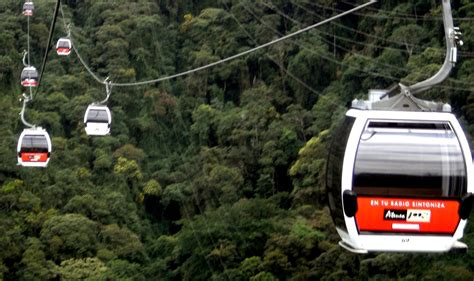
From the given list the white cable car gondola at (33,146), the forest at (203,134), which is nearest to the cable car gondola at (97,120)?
the white cable car gondola at (33,146)

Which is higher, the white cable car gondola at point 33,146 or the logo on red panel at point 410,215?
the logo on red panel at point 410,215

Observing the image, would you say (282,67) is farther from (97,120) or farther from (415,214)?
(415,214)

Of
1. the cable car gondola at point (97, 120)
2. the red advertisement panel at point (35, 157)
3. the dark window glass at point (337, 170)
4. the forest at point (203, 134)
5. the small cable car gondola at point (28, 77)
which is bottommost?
the forest at point (203, 134)

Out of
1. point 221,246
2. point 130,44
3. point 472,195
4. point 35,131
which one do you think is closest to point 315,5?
point 130,44

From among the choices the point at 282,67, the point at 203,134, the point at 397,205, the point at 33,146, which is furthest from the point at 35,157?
the point at 282,67

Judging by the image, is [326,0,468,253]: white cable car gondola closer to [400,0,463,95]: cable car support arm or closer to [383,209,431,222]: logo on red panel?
[383,209,431,222]: logo on red panel

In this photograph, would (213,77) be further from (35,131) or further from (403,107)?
(403,107)

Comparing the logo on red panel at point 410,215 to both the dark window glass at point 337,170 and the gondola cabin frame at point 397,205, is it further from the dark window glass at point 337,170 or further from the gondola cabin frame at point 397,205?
the dark window glass at point 337,170
